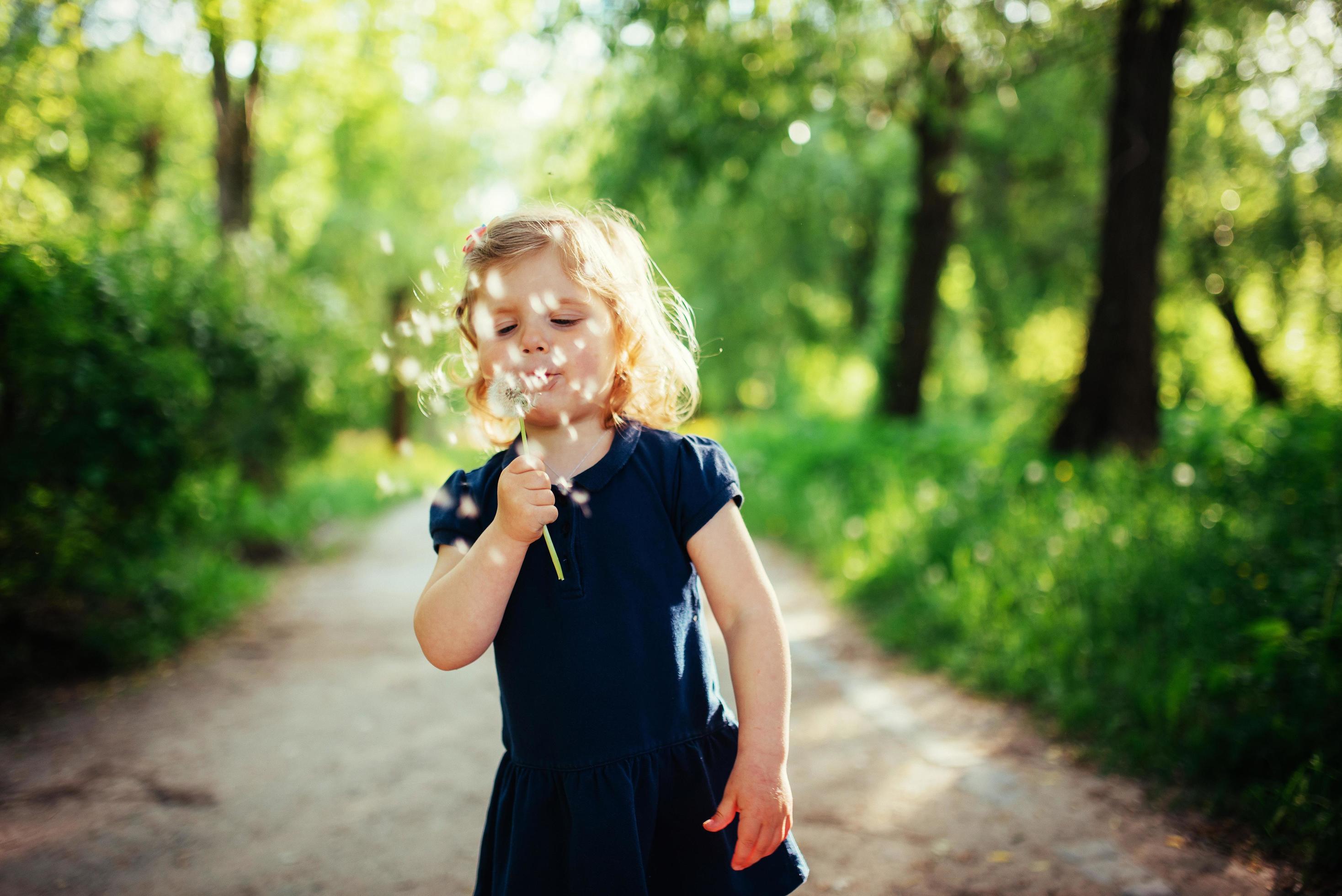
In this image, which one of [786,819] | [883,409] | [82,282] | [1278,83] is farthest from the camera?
[883,409]

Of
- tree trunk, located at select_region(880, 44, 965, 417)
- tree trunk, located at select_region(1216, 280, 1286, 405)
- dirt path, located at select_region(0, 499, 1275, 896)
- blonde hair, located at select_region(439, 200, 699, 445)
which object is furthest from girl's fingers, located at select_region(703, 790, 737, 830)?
tree trunk, located at select_region(1216, 280, 1286, 405)

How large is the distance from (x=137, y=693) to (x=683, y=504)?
14.2ft

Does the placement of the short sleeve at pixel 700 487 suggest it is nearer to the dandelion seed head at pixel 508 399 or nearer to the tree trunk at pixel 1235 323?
the dandelion seed head at pixel 508 399

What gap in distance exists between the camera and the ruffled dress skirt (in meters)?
1.61

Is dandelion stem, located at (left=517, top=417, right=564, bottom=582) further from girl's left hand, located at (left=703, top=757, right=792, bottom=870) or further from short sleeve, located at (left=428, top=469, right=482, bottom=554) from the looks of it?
girl's left hand, located at (left=703, top=757, right=792, bottom=870)

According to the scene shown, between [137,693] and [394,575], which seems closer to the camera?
[137,693]

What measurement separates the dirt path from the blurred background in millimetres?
329

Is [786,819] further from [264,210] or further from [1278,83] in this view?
[264,210]

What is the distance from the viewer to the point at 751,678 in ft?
5.42

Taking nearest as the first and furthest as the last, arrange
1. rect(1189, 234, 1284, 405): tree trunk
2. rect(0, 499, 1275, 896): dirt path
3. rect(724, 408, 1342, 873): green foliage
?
1. rect(0, 499, 1275, 896): dirt path
2. rect(724, 408, 1342, 873): green foliage
3. rect(1189, 234, 1284, 405): tree trunk

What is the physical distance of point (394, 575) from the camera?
828 centimetres

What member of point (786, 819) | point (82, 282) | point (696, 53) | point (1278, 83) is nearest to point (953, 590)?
point (786, 819)

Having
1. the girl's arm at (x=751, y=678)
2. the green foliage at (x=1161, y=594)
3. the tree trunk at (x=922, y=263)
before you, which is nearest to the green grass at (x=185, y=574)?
the girl's arm at (x=751, y=678)

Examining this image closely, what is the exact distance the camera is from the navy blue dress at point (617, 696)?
5.43ft
